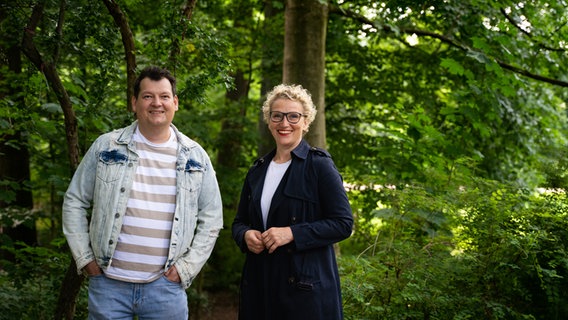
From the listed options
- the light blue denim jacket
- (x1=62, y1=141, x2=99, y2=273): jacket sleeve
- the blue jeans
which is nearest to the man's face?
the light blue denim jacket

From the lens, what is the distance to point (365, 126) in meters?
10.2

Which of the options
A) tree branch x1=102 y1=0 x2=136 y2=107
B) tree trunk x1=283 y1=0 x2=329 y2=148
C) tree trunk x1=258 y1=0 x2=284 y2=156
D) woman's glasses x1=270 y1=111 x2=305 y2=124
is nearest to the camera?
woman's glasses x1=270 y1=111 x2=305 y2=124

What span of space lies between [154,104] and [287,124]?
74 centimetres

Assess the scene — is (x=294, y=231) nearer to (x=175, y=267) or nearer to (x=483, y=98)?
(x=175, y=267)

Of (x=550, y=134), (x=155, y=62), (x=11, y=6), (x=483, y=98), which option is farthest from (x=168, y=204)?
(x=550, y=134)

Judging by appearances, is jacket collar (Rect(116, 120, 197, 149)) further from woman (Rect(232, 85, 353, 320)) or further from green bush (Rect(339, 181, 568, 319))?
green bush (Rect(339, 181, 568, 319))

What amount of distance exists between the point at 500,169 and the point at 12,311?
663cm

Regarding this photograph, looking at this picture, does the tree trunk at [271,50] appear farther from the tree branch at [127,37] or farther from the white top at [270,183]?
the white top at [270,183]

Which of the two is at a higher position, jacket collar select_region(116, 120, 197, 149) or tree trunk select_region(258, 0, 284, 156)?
tree trunk select_region(258, 0, 284, 156)

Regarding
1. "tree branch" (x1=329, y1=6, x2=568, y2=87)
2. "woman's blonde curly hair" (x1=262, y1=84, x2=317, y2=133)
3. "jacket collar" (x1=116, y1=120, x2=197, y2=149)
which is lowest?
"jacket collar" (x1=116, y1=120, x2=197, y2=149)

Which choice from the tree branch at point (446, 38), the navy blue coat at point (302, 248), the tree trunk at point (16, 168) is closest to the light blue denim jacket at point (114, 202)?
the navy blue coat at point (302, 248)

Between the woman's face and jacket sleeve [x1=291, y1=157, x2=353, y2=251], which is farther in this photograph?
the woman's face

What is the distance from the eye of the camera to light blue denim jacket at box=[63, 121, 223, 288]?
108 inches

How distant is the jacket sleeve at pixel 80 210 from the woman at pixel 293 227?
32.2 inches
